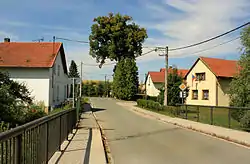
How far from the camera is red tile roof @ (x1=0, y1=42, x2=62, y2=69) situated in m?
29.2

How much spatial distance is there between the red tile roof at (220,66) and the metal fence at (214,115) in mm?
18981

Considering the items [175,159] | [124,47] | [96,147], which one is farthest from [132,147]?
[124,47]

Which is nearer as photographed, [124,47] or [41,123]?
[41,123]

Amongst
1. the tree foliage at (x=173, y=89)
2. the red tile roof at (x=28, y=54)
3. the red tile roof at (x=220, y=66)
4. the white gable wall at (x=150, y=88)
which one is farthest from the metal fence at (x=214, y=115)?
the white gable wall at (x=150, y=88)

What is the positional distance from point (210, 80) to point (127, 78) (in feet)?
72.1

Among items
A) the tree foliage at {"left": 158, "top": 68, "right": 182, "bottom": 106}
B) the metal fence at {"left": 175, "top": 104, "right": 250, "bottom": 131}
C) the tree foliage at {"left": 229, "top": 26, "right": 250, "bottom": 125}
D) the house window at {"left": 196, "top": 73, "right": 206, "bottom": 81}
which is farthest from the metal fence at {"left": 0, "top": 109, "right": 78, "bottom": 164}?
the house window at {"left": 196, "top": 73, "right": 206, "bottom": 81}

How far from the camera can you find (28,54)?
31094mm

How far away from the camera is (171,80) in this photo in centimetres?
3822

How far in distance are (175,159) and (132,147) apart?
8.16 ft

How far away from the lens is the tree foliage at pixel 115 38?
198ft

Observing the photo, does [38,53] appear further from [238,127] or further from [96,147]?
[96,147]

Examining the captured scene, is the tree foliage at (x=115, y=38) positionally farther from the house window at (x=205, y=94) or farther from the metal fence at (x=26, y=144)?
the metal fence at (x=26, y=144)

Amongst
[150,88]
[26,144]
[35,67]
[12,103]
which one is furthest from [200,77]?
[26,144]

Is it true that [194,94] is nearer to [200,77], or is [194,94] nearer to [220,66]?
[200,77]
